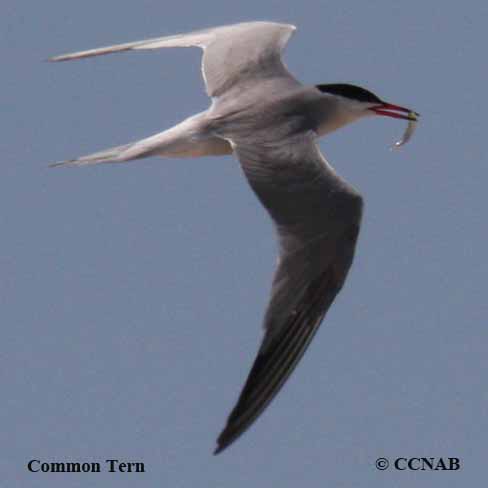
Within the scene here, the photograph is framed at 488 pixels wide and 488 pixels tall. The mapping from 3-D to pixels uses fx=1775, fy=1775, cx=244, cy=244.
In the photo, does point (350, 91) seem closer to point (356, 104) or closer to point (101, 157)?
point (356, 104)

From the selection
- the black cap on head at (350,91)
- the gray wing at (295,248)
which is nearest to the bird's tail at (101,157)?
the gray wing at (295,248)

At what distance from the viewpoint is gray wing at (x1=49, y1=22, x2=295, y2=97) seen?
9.45 metres

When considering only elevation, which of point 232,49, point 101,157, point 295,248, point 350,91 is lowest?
point 295,248

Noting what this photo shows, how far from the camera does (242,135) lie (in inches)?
344

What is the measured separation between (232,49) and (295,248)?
5.93ft

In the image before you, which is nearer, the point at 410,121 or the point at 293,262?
the point at 293,262

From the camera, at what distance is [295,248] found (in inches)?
325

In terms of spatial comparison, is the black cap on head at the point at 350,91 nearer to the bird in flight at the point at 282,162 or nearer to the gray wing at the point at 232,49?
the bird in flight at the point at 282,162

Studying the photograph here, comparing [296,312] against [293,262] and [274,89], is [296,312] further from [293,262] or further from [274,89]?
[274,89]

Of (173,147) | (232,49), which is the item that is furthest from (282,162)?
(232,49)

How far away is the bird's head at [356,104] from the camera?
364 inches

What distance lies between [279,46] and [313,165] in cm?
139

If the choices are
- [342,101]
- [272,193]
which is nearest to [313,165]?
[272,193]

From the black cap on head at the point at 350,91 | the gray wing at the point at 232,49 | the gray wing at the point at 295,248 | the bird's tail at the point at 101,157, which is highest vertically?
the gray wing at the point at 232,49
